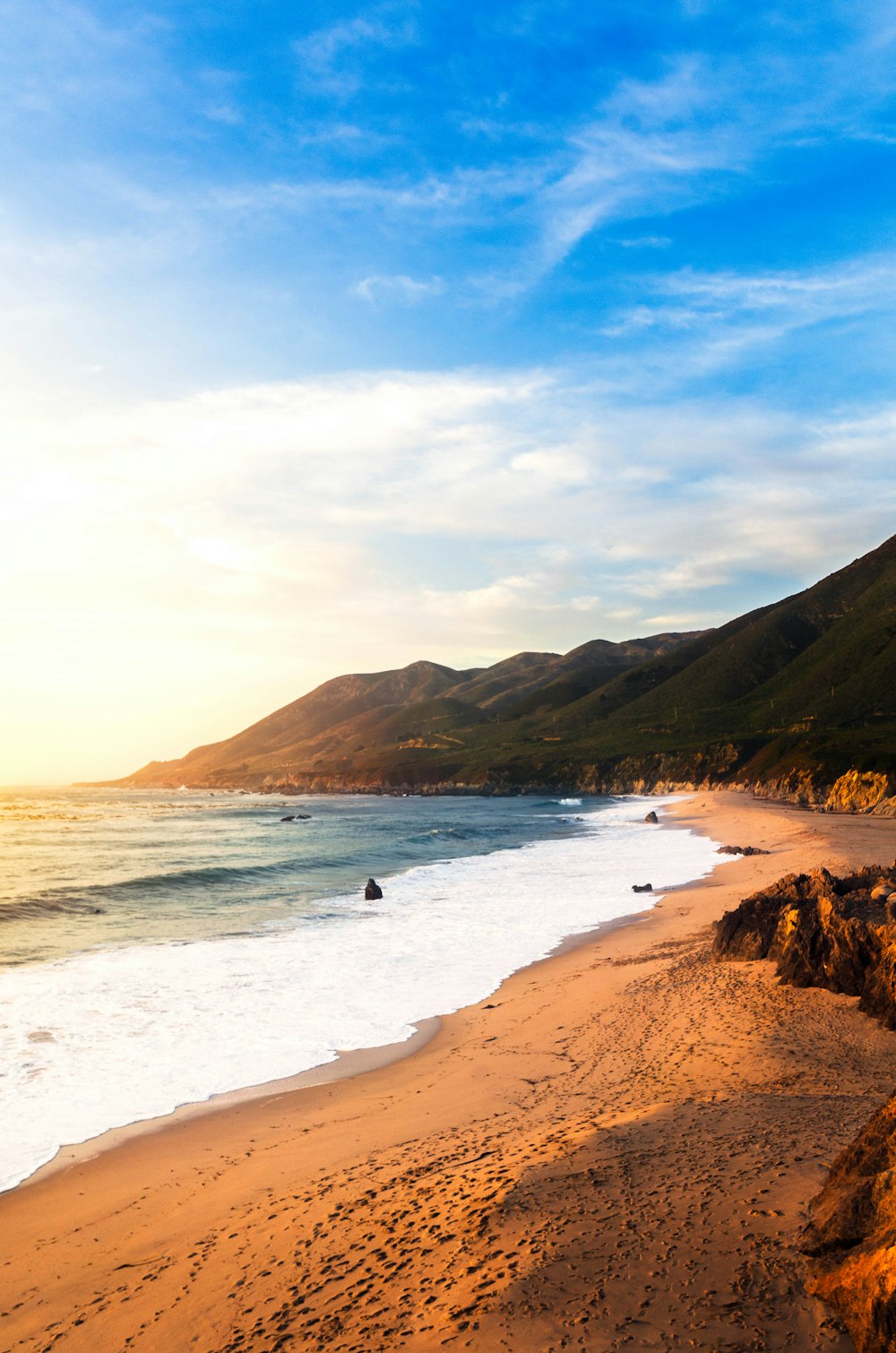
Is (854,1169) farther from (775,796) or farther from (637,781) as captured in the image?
(637,781)

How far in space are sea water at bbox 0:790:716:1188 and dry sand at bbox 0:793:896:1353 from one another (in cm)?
193

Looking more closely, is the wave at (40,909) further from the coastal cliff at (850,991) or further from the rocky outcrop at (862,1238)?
the rocky outcrop at (862,1238)

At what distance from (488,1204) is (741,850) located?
36419 mm

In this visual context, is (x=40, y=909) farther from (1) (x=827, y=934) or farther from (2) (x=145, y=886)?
(1) (x=827, y=934)

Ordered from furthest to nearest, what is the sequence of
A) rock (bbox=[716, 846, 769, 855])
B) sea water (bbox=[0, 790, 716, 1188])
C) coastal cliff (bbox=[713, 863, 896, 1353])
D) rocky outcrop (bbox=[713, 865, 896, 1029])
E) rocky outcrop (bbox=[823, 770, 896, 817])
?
1. rocky outcrop (bbox=[823, 770, 896, 817])
2. rock (bbox=[716, 846, 769, 855])
3. sea water (bbox=[0, 790, 716, 1188])
4. rocky outcrop (bbox=[713, 865, 896, 1029])
5. coastal cliff (bbox=[713, 863, 896, 1353])

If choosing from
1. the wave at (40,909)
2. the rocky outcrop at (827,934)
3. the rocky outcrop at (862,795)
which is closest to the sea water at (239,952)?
the wave at (40,909)

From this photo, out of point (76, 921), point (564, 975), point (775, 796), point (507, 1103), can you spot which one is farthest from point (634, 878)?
point (775, 796)

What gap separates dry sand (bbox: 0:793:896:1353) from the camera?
494 cm

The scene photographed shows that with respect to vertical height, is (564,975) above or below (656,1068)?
below

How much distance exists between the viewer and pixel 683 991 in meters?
14.2

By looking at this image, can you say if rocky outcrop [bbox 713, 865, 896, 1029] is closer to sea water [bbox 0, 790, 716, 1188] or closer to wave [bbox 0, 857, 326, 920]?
sea water [bbox 0, 790, 716, 1188]

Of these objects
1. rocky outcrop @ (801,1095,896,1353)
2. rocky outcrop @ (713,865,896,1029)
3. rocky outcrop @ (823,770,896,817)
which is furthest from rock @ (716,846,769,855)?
rocky outcrop @ (801,1095,896,1353)

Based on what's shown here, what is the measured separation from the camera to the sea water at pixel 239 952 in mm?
12227

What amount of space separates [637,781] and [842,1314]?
14447 cm
